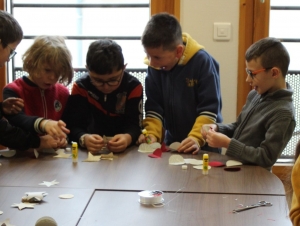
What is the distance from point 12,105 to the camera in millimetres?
2379

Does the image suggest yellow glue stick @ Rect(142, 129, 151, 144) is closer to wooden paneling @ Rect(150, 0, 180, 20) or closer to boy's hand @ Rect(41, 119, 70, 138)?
boy's hand @ Rect(41, 119, 70, 138)

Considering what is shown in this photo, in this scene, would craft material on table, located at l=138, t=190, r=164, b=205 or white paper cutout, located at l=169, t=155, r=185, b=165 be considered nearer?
craft material on table, located at l=138, t=190, r=164, b=205

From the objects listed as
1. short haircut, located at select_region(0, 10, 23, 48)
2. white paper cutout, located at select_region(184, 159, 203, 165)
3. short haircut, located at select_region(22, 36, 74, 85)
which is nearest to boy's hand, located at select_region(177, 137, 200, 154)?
white paper cutout, located at select_region(184, 159, 203, 165)

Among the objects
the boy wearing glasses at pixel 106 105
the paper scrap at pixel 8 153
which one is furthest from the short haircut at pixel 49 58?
the paper scrap at pixel 8 153

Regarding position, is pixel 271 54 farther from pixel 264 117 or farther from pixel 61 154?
pixel 61 154

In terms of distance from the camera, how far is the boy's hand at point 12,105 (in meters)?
2.37

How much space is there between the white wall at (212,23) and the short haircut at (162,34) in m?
0.86

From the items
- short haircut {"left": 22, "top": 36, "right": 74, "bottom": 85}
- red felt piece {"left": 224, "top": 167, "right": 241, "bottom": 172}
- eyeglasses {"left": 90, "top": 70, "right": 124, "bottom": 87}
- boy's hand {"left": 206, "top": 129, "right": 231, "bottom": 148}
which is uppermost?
short haircut {"left": 22, "top": 36, "right": 74, "bottom": 85}

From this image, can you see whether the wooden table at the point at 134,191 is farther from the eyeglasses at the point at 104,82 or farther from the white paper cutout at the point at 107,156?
the eyeglasses at the point at 104,82

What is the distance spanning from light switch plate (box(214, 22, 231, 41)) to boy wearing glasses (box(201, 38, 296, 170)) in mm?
1077

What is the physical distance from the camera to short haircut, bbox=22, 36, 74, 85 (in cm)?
250

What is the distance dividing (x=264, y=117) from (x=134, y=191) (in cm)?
81

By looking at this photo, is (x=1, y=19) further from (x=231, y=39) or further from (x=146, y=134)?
(x=231, y=39)

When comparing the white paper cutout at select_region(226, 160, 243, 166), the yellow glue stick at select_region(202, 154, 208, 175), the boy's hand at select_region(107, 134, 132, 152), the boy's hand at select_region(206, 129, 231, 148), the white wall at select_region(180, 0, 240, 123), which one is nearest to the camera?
the yellow glue stick at select_region(202, 154, 208, 175)
